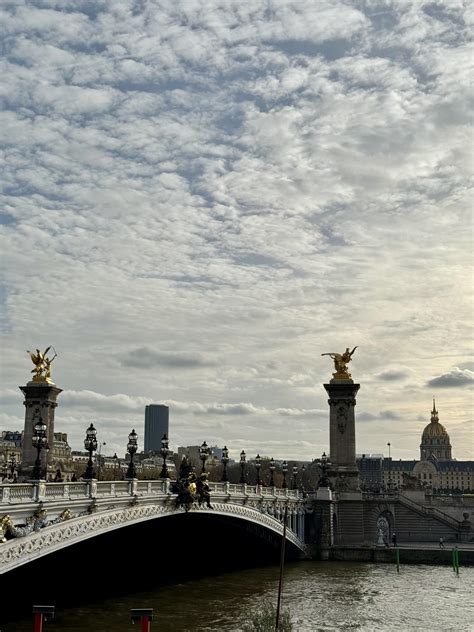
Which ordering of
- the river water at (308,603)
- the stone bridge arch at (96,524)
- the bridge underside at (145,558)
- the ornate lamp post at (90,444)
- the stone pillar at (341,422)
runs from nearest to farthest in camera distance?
the stone bridge arch at (96,524) → the ornate lamp post at (90,444) → the river water at (308,603) → the bridge underside at (145,558) → the stone pillar at (341,422)

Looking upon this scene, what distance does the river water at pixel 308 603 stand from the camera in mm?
35688

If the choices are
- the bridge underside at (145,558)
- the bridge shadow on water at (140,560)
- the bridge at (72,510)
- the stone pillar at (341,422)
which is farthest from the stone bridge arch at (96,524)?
the stone pillar at (341,422)

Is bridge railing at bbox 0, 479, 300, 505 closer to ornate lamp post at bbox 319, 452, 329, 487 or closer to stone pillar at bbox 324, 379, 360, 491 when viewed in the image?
ornate lamp post at bbox 319, 452, 329, 487

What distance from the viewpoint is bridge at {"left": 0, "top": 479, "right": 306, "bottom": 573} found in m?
24.8

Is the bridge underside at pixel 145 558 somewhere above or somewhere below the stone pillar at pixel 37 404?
below

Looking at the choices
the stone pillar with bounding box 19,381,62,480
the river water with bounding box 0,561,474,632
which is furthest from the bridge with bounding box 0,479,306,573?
the stone pillar with bounding box 19,381,62,480

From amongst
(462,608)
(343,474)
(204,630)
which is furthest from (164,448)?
(343,474)

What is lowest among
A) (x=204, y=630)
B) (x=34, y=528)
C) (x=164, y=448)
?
(x=204, y=630)

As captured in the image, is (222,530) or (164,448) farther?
(222,530)

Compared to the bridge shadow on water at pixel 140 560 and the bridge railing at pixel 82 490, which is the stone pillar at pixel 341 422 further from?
the bridge railing at pixel 82 490

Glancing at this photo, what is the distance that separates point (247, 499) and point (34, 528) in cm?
2717

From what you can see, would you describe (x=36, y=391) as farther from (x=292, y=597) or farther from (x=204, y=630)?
(x=204, y=630)

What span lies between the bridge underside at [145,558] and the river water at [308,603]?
1.36 metres

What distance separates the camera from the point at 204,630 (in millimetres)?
34406
